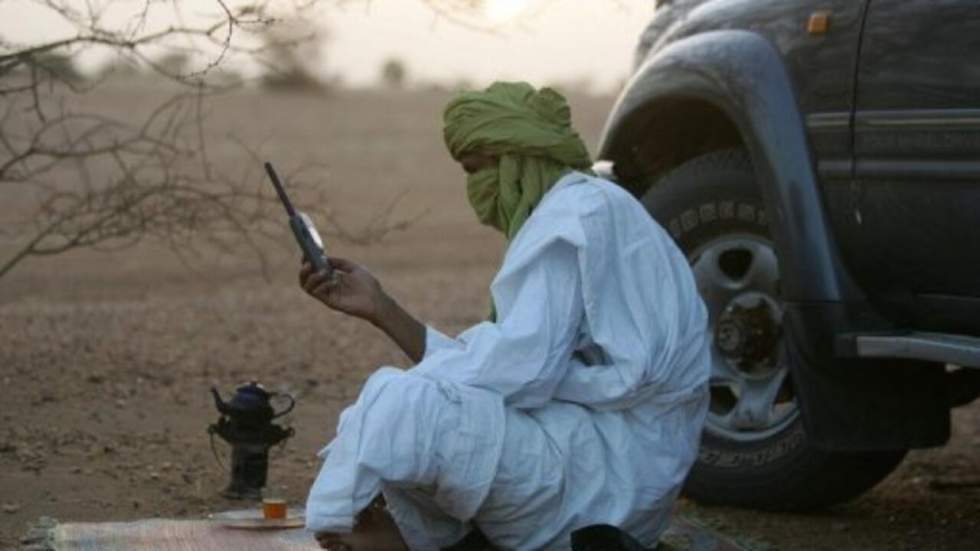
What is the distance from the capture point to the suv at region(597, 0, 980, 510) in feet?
19.3

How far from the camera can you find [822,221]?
6258mm

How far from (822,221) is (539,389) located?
1.32m

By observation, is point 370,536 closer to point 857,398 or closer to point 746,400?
point 857,398

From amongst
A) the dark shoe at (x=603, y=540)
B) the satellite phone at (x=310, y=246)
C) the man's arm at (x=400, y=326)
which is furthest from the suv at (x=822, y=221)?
the satellite phone at (x=310, y=246)

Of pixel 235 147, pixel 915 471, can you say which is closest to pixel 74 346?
pixel 915 471

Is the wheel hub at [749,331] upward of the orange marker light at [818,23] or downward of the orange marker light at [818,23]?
downward

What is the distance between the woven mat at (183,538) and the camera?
593 cm

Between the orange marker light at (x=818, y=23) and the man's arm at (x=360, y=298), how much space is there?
1.51 m

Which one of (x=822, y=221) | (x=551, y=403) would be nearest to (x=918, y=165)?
(x=822, y=221)

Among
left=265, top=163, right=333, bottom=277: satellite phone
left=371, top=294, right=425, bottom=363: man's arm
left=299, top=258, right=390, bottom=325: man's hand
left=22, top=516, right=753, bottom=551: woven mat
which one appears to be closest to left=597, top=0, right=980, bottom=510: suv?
left=22, top=516, right=753, bottom=551: woven mat

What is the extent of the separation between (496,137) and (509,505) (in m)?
0.93

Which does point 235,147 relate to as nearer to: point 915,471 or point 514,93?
point 915,471

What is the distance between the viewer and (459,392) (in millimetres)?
5273

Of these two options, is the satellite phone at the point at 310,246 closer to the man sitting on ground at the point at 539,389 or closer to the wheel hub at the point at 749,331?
the man sitting on ground at the point at 539,389
